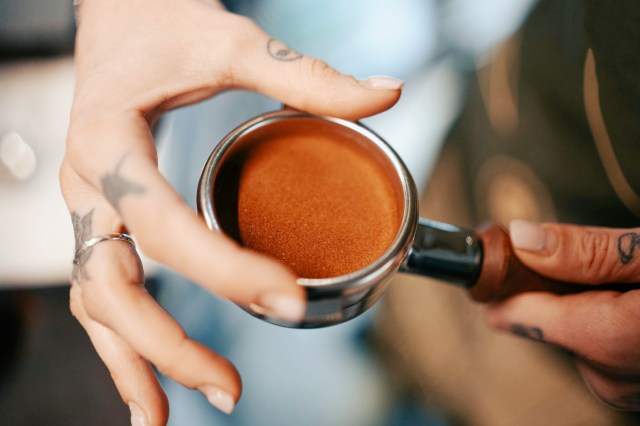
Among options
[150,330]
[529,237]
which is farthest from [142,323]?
[529,237]

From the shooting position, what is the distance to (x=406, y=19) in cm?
132

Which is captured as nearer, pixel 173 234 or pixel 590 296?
pixel 173 234

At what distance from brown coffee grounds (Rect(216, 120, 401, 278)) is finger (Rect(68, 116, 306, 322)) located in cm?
8

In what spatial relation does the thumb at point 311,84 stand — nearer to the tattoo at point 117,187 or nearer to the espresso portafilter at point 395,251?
the espresso portafilter at point 395,251

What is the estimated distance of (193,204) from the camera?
47.6 inches

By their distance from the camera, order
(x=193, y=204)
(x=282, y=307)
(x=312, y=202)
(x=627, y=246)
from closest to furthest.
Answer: (x=282, y=307) < (x=312, y=202) < (x=627, y=246) < (x=193, y=204)

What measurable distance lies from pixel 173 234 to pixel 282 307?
0.15 metres

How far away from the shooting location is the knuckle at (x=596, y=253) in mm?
785

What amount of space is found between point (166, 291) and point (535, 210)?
0.82 m

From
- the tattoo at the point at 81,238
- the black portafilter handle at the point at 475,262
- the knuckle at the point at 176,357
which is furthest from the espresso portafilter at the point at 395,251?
the tattoo at the point at 81,238

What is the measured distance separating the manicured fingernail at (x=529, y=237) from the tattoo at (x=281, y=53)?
43 cm

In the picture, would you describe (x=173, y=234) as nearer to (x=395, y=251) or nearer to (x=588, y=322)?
(x=395, y=251)

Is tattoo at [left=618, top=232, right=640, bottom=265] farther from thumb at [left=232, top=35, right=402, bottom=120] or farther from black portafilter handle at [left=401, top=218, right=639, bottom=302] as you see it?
thumb at [left=232, top=35, right=402, bottom=120]

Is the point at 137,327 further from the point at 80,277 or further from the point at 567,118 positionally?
the point at 567,118
